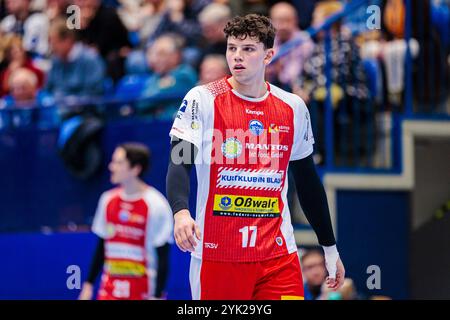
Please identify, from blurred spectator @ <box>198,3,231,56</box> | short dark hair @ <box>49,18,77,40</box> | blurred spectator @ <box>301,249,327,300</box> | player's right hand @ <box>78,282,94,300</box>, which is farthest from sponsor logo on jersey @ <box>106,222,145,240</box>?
short dark hair @ <box>49,18,77,40</box>

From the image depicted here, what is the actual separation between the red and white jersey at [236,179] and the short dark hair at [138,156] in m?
3.45

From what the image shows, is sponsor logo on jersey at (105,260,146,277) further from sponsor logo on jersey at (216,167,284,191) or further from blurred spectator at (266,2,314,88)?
sponsor logo on jersey at (216,167,284,191)

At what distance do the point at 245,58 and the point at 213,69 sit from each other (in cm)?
365

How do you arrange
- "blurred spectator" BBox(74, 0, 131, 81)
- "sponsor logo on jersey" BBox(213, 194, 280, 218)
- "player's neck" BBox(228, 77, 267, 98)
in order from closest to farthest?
"sponsor logo on jersey" BBox(213, 194, 280, 218) → "player's neck" BBox(228, 77, 267, 98) → "blurred spectator" BBox(74, 0, 131, 81)

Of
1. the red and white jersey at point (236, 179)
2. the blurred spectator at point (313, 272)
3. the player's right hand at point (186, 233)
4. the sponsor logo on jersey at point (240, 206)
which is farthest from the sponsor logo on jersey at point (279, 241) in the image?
A: the blurred spectator at point (313, 272)

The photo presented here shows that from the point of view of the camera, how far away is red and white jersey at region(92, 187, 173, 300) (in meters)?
8.99

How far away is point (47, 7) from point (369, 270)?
545 cm

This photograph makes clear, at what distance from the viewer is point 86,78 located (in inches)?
426

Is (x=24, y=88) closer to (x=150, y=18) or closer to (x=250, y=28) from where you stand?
(x=150, y=18)

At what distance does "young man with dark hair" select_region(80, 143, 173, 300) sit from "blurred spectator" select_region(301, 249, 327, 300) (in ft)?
3.81
